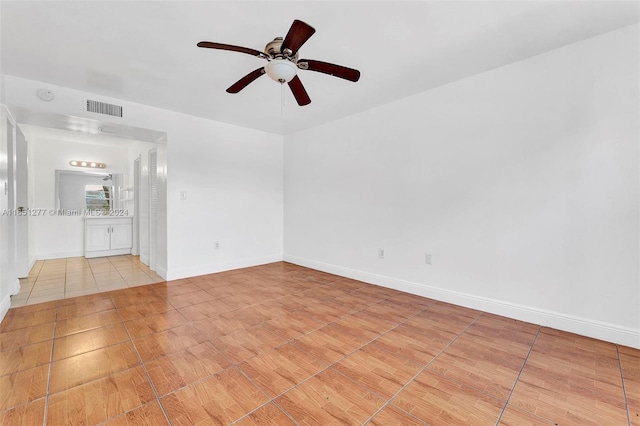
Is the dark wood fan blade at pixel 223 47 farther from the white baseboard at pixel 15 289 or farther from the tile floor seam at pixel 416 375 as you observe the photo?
the white baseboard at pixel 15 289

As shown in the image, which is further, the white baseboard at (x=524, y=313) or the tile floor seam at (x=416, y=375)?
the white baseboard at (x=524, y=313)

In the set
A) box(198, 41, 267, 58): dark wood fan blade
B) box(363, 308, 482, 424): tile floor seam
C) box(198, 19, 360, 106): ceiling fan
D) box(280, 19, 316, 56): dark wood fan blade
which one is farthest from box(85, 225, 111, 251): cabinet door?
box(363, 308, 482, 424): tile floor seam

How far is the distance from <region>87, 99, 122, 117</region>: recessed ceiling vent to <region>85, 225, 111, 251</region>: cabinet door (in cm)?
338

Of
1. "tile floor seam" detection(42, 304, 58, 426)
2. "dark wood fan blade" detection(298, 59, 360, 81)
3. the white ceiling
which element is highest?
the white ceiling

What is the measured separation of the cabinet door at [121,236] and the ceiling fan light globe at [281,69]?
5767mm

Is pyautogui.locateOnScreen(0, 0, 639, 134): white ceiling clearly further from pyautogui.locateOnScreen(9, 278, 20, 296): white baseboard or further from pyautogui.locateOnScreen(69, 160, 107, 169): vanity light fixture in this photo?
pyautogui.locateOnScreen(69, 160, 107, 169): vanity light fixture

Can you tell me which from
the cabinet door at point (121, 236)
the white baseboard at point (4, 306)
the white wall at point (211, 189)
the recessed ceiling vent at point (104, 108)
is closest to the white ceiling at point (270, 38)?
the recessed ceiling vent at point (104, 108)

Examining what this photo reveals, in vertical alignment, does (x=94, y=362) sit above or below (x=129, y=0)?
below

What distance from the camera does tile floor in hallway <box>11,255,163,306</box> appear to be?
336 centimetres

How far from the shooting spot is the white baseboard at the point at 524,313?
2.21 metres

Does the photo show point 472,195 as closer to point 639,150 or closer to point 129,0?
point 639,150

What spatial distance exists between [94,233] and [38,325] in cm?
380

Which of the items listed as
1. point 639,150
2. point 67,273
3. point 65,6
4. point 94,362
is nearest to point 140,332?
point 94,362

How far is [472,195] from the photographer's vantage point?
2947mm
